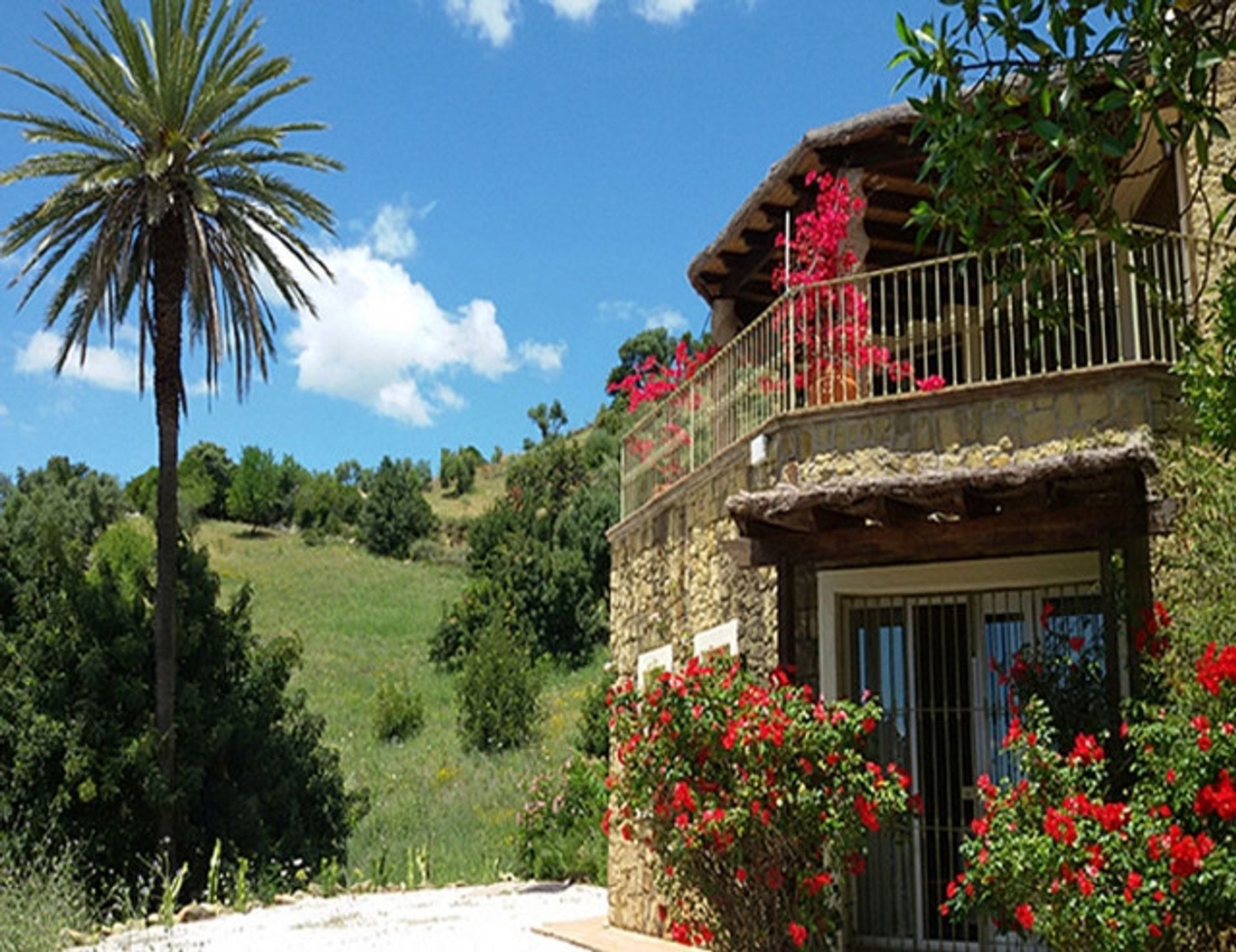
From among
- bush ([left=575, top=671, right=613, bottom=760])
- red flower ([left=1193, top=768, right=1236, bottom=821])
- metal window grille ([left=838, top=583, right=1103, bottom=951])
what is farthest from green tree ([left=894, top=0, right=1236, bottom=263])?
bush ([left=575, top=671, right=613, bottom=760])

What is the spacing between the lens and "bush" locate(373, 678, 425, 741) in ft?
91.2

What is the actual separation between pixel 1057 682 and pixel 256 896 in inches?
459

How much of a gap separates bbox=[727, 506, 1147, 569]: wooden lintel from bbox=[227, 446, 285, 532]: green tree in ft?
165

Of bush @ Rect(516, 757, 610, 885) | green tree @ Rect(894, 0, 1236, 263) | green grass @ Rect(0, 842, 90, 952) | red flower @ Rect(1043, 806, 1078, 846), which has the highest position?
green tree @ Rect(894, 0, 1236, 263)

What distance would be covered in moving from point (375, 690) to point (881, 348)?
22.9 m

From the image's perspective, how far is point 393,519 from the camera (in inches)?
2126

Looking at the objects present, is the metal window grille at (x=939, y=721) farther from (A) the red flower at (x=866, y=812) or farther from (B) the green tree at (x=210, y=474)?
(B) the green tree at (x=210, y=474)

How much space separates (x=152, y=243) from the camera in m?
18.4

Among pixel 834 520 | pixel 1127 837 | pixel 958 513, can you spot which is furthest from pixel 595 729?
pixel 1127 837

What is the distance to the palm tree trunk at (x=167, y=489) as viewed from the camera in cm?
1720

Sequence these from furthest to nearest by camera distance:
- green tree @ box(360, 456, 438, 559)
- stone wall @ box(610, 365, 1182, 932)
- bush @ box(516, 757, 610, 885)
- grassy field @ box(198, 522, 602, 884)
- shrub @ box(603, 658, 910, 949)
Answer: green tree @ box(360, 456, 438, 559), grassy field @ box(198, 522, 602, 884), bush @ box(516, 757, 610, 885), stone wall @ box(610, 365, 1182, 932), shrub @ box(603, 658, 910, 949)

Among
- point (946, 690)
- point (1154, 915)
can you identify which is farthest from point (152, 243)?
point (1154, 915)

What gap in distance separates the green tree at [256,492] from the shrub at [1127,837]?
53.0 meters

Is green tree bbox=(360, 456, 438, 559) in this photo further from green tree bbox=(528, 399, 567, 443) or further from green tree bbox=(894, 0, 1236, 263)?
green tree bbox=(894, 0, 1236, 263)
